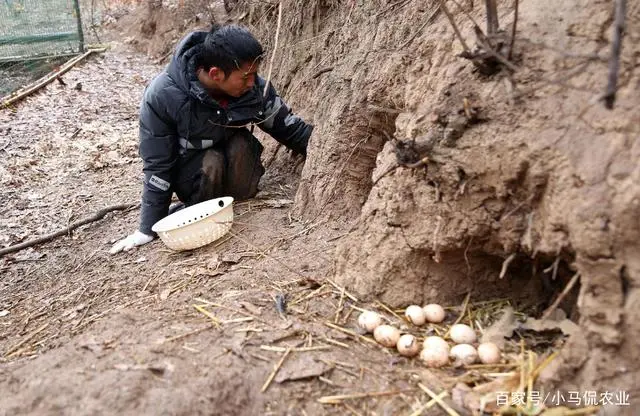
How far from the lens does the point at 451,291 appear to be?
2.65 meters

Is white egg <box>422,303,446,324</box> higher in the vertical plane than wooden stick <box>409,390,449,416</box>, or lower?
higher

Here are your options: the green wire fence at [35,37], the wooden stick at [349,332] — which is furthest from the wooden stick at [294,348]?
the green wire fence at [35,37]

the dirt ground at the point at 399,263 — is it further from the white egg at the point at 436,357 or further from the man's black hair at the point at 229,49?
the man's black hair at the point at 229,49

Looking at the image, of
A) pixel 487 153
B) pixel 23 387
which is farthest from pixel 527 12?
pixel 23 387

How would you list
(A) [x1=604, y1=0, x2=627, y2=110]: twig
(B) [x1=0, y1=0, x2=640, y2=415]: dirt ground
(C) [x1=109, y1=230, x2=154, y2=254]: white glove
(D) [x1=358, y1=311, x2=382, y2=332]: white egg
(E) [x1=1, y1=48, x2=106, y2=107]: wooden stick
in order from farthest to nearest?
1. (E) [x1=1, y1=48, x2=106, y2=107]: wooden stick
2. (C) [x1=109, y1=230, x2=154, y2=254]: white glove
3. (D) [x1=358, y1=311, x2=382, y2=332]: white egg
4. (B) [x1=0, y1=0, x2=640, y2=415]: dirt ground
5. (A) [x1=604, y1=0, x2=627, y2=110]: twig

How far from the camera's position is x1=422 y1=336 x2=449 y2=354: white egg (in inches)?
89.8

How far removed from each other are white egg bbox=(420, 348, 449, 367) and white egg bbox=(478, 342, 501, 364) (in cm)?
13

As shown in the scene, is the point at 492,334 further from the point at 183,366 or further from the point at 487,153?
the point at 183,366

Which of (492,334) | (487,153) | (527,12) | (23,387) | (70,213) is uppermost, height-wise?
(527,12)

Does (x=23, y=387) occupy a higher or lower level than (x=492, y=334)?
lower

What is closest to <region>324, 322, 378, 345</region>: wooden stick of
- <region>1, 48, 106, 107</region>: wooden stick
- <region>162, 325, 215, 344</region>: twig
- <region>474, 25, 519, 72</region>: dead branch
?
<region>162, 325, 215, 344</region>: twig

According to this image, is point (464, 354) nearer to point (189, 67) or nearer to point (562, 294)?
point (562, 294)

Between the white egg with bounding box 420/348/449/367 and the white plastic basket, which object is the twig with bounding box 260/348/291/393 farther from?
the white plastic basket

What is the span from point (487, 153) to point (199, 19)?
27.0ft
